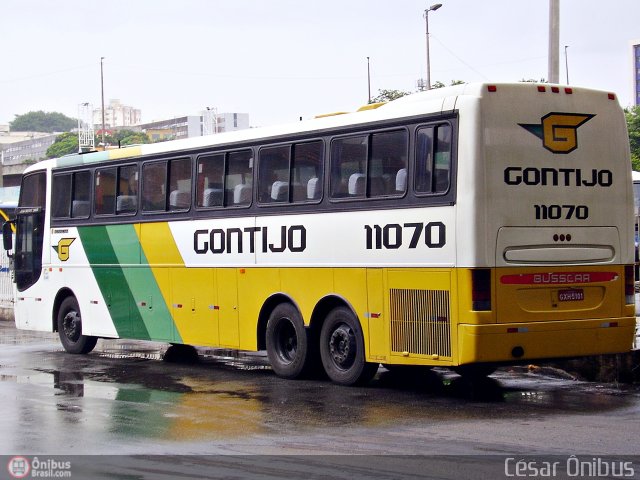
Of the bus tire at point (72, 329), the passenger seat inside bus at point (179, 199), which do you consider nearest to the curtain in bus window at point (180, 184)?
the passenger seat inside bus at point (179, 199)

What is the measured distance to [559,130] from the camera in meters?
13.2

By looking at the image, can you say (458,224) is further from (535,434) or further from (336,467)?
(336,467)

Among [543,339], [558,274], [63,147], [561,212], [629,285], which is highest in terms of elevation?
[63,147]

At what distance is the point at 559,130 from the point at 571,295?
183 centimetres

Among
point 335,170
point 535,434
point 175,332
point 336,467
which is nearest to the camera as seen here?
point 336,467

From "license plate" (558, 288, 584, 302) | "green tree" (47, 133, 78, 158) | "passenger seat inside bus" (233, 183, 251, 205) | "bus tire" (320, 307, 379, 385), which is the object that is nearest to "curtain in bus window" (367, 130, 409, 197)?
"bus tire" (320, 307, 379, 385)

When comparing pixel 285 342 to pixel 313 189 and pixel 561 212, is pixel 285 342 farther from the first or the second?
Result: pixel 561 212

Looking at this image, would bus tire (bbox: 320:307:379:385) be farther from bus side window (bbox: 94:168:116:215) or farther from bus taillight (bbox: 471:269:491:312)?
bus side window (bbox: 94:168:116:215)

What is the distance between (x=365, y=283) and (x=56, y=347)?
366 inches

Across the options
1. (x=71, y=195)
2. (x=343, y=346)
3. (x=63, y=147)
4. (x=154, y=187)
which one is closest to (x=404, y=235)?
(x=343, y=346)

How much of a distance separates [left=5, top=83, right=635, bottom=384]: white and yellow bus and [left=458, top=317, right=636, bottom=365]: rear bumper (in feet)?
0.06

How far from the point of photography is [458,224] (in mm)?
12695

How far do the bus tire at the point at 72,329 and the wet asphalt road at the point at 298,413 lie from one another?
8.17 ft

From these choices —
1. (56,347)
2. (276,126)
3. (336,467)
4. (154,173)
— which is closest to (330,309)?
(276,126)
